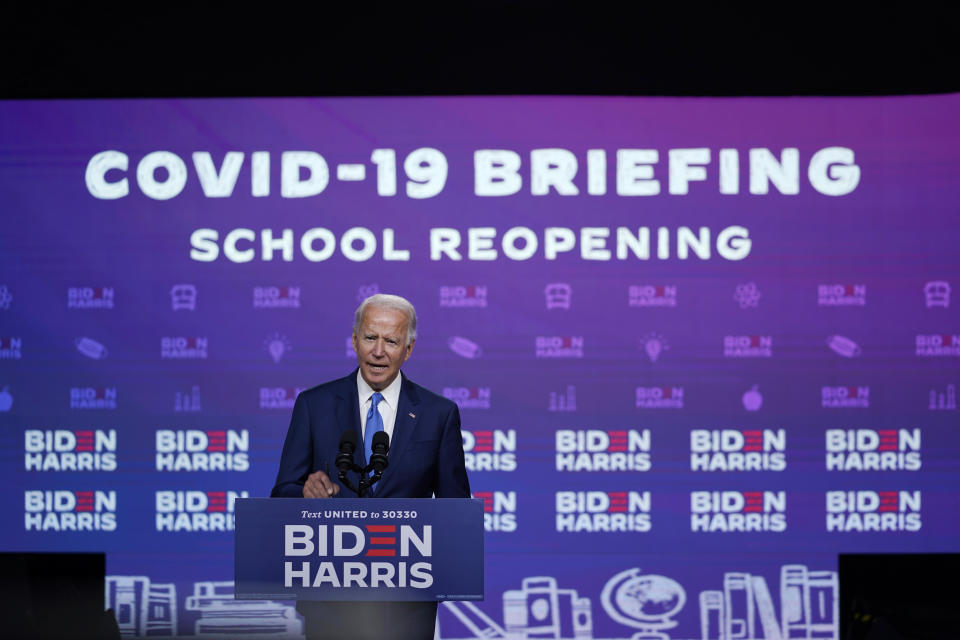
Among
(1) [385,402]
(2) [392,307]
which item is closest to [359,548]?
(1) [385,402]

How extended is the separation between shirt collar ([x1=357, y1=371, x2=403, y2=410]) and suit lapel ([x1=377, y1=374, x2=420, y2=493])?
0.04 feet

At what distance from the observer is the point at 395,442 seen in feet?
7.19

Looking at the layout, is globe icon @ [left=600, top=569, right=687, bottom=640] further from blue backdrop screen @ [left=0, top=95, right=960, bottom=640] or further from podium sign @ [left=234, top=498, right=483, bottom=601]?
podium sign @ [left=234, top=498, right=483, bottom=601]

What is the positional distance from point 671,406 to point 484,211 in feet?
3.83

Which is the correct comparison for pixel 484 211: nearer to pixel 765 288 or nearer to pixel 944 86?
pixel 765 288

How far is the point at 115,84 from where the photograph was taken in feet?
13.1

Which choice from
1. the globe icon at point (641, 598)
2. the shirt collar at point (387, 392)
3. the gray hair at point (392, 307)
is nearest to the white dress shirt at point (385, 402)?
the shirt collar at point (387, 392)

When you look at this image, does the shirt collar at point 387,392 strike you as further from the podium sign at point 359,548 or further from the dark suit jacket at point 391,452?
the podium sign at point 359,548

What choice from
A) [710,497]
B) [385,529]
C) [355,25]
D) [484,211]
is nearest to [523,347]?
[484,211]

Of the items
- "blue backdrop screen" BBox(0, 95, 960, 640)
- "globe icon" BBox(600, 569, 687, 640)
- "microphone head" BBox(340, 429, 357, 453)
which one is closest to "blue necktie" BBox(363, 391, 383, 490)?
"microphone head" BBox(340, 429, 357, 453)

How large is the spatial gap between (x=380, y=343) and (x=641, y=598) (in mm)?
2219

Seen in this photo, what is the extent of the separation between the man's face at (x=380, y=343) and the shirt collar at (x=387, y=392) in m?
0.03

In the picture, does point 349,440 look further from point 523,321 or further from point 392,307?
point 523,321

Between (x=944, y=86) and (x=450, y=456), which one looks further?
(x=944, y=86)
